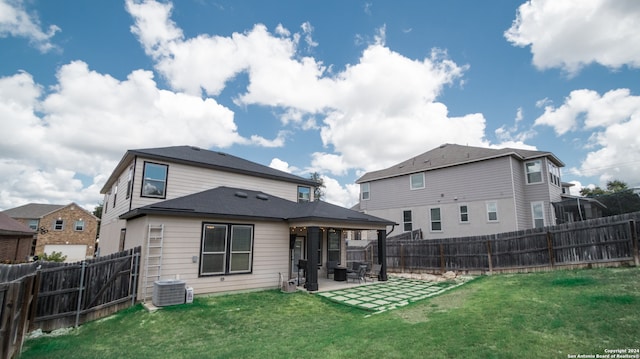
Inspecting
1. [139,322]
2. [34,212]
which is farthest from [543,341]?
[34,212]

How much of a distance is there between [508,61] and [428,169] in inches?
319

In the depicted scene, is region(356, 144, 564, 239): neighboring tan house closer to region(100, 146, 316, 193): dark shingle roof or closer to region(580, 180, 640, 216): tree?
region(580, 180, 640, 216): tree

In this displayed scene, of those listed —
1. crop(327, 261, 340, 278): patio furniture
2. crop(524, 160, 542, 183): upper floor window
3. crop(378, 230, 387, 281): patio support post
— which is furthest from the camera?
crop(524, 160, 542, 183): upper floor window

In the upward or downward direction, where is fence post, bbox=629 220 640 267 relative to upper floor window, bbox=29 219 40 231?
downward

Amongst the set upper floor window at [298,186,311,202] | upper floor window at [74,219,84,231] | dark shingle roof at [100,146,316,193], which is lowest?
upper floor window at [74,219,84,231]

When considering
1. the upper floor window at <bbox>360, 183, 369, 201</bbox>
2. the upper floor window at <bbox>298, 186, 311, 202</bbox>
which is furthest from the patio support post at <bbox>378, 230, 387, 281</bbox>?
the upper floor window at <bbox>360, 183, 369, 201</bbox>

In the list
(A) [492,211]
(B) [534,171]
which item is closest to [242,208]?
(A) [492,211]

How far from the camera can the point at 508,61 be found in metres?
14.3

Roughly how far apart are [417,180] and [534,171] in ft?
22.9

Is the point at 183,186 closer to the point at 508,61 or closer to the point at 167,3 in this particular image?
the point at 167,3

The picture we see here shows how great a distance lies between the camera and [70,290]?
6.75 meters

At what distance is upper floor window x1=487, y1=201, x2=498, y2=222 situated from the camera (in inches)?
664

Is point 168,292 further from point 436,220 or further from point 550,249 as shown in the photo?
point 436,220

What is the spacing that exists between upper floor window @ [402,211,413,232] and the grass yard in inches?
488
